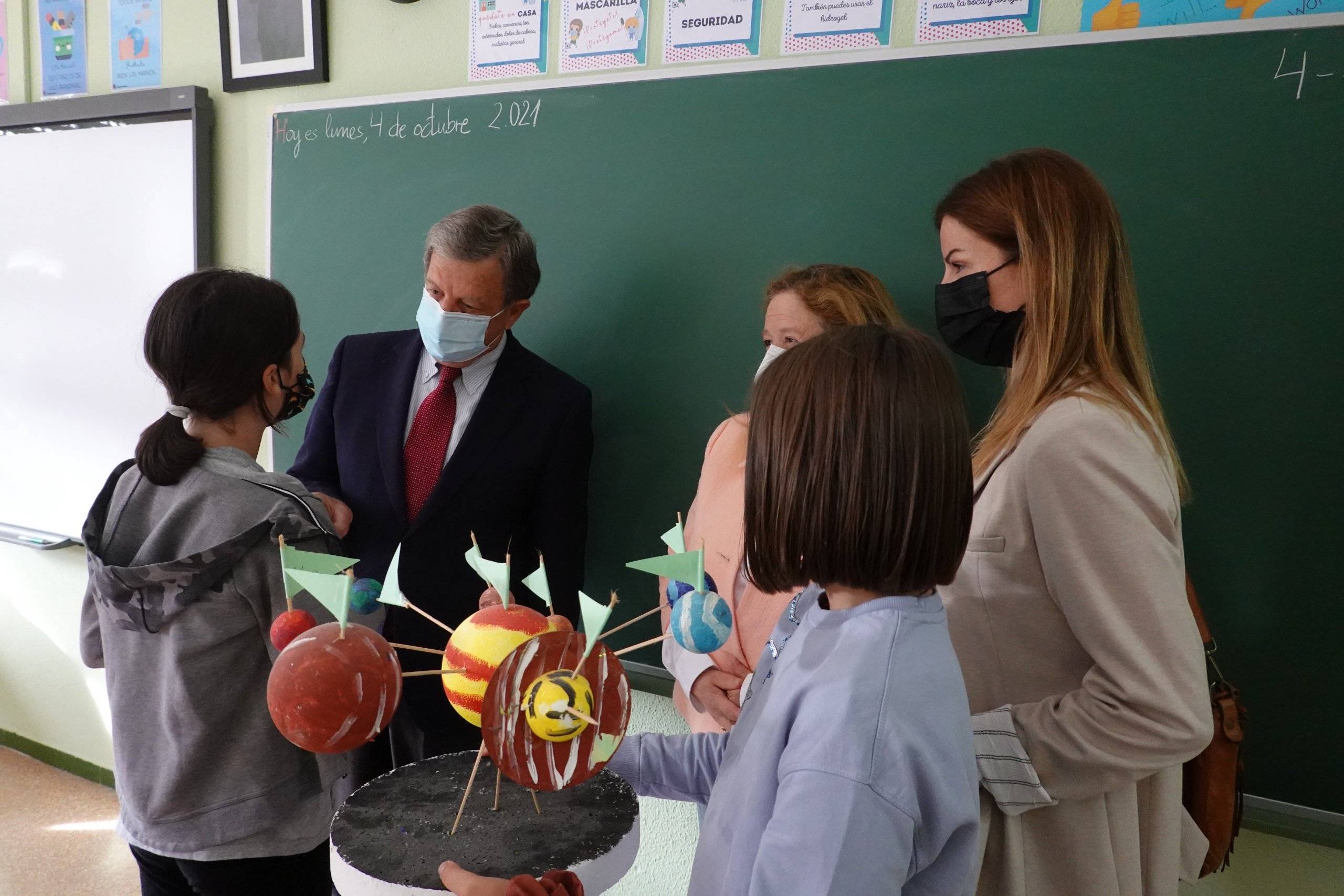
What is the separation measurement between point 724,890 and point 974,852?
0.23 meters

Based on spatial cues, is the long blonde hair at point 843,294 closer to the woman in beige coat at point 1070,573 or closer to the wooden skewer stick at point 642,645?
the woman in beige coat at point 1070,573

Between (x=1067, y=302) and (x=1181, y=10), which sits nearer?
(x=1067, y=302)

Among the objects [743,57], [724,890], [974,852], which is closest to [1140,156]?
[743,57]

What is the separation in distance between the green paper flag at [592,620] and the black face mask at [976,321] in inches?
28.6

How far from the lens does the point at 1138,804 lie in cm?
122

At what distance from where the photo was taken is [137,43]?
110 inches

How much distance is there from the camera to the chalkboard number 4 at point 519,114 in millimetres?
2175

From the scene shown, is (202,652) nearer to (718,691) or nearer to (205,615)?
(205,615)

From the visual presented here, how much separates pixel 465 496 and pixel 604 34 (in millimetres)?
1094

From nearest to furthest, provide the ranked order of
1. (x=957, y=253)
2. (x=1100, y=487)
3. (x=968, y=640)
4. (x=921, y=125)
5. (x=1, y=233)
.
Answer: (x=1100, y=487)
(x=968, y=640)
(x=957, y=253)
(x=921, y=125)
(x=1, y=233)

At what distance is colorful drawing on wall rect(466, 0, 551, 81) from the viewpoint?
216cm

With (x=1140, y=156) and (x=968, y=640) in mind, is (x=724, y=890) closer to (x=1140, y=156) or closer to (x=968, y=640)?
(x=968, y=640)

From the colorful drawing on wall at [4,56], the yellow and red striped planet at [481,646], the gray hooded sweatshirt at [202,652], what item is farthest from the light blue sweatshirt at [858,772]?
the colorful drawing on wall at [4,56]

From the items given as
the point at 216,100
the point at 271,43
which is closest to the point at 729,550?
the point at 271,43
